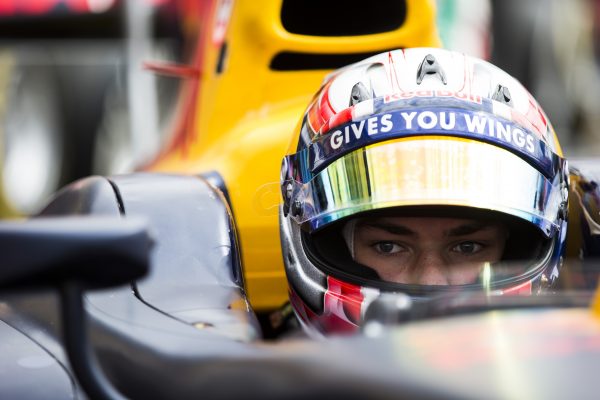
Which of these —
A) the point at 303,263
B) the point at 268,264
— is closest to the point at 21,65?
the point at 268,264

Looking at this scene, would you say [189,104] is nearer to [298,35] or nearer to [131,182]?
[298,35]

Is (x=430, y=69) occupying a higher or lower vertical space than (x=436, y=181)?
higher

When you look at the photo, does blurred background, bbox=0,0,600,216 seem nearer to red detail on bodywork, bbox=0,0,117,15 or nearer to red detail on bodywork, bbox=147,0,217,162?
red detail on bodywork, bbox=0,0,117,15

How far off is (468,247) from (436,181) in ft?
0.66

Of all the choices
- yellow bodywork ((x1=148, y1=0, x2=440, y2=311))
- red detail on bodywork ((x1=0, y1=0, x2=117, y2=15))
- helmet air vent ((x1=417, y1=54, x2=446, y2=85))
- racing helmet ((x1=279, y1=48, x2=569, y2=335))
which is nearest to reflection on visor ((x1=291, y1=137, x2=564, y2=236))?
racing helmet ((x1=279, y1=48, x2=569, y2=335))

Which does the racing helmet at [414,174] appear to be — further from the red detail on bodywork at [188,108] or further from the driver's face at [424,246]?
the red detail on bodywork at [188,108]

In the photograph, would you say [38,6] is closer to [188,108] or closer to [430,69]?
[188,108]

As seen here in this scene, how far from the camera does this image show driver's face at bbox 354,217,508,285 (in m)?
2.24

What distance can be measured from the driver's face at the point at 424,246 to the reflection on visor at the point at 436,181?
95mm

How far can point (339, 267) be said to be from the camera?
88.4 inches

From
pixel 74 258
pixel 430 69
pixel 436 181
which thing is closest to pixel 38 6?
pixel 430 69

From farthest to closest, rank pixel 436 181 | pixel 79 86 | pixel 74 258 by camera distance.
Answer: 1. pixel 79 86
2. pixel 436 181
3. pixel 74 258

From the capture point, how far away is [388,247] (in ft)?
7.45

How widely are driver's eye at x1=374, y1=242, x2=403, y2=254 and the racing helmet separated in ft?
0.17
